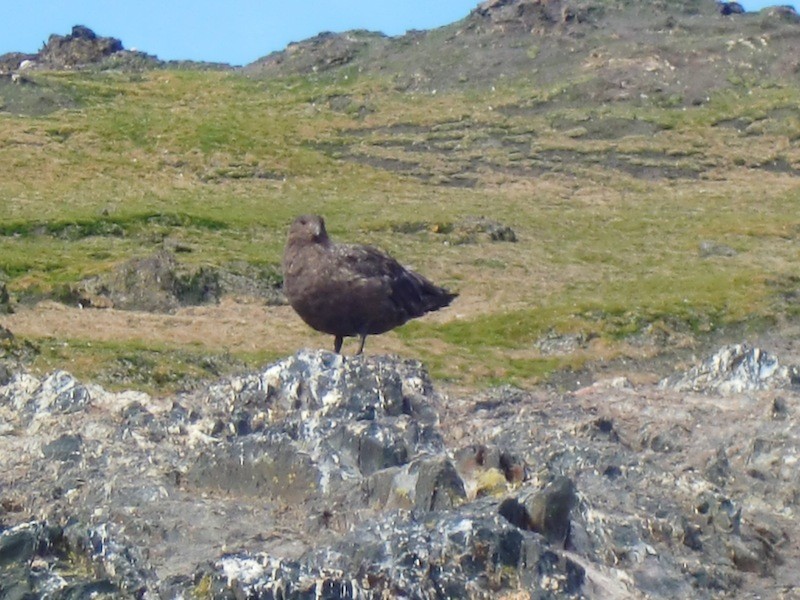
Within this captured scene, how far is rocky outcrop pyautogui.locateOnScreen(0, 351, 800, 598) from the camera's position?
882 centimetres

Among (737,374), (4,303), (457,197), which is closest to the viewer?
(737,374)

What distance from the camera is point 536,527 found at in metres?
9.53

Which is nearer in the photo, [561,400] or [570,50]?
[561,400]

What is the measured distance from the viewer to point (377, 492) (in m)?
9.88

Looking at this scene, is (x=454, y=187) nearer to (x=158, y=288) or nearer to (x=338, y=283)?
(x=158, y=288)

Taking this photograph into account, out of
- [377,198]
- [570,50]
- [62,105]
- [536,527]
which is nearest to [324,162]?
A: [377,198]

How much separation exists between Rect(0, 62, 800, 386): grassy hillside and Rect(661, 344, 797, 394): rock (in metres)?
8.55

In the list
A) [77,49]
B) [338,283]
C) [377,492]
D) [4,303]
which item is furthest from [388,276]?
Answer: [77,49]

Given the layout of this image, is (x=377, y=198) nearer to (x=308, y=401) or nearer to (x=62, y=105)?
(x=62, y=105)

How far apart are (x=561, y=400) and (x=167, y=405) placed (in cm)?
397

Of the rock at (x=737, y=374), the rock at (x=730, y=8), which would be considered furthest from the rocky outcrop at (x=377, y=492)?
the rock at (x=730, y=8)

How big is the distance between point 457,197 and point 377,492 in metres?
52.5

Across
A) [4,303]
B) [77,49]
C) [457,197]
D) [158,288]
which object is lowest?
[457,197]

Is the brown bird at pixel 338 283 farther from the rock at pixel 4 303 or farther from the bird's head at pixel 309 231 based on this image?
the rock at pixel 4 303
